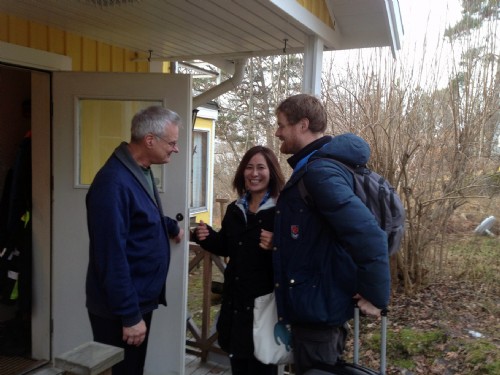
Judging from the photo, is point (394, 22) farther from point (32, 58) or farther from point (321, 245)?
point (32, 58)

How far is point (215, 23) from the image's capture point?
3.03m

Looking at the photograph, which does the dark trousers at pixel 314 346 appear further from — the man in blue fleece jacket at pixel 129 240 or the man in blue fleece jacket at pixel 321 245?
the man in blue fleece jacket at pixel 129 240

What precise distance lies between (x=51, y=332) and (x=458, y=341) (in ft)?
11.2

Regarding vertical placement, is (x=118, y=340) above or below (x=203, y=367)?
above

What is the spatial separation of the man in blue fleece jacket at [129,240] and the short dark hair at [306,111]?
0.54 meters

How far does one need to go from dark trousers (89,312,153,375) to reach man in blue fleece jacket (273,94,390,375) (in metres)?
0.71

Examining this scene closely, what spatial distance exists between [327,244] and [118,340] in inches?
40.1

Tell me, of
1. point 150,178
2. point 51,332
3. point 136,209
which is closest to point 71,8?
point 150,178

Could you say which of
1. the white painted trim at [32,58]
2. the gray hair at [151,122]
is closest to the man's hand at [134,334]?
the gray hair at [151,122]

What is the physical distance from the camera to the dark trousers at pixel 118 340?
2004mm

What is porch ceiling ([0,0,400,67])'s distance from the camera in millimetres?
2678

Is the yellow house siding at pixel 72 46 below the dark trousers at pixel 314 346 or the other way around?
the other way around

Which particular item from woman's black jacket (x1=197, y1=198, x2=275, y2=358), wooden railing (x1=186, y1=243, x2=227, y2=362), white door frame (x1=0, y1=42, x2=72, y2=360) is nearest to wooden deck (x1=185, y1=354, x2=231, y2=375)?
wooden railing (x1=186, y1=243, x2=227, y2=362)

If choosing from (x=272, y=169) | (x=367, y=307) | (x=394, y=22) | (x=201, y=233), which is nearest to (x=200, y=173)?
(x=394, y=22)
